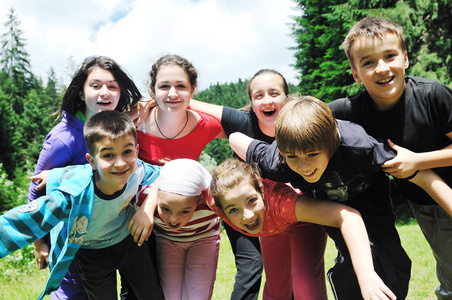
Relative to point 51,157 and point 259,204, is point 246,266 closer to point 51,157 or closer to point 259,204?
point 259,204

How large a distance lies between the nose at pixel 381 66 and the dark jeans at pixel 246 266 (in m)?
1.62

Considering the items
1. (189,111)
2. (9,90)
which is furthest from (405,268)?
(9,90)

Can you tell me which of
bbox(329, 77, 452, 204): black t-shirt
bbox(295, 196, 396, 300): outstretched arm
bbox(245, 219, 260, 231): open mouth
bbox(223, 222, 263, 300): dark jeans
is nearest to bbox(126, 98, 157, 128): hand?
bbox(223, 222, 263, 300): dark jeans

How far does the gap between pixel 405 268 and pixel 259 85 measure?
1814 millimetres

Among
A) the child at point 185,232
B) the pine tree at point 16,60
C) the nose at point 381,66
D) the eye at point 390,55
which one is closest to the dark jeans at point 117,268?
the child at point 185,232

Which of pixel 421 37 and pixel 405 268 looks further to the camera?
pixel 421 37

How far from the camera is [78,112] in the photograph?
3289 mm

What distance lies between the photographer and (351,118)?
2734mm

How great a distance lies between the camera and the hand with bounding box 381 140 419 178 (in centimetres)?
238

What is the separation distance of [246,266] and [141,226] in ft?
2.94

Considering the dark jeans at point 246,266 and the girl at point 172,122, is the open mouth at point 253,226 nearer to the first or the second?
the dark jeans at point 246,266

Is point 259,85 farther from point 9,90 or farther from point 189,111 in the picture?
point 9,90

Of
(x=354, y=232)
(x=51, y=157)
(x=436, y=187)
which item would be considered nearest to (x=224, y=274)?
(x=51, y=157)

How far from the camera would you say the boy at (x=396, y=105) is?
246 cm
